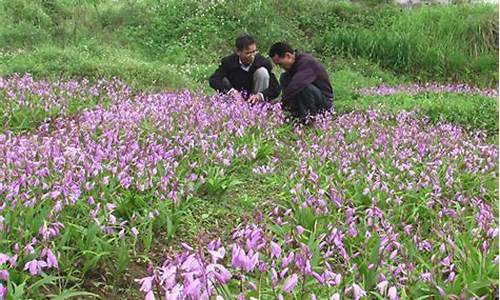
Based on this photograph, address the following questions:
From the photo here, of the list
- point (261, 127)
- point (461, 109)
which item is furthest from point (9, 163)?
point (461, 109)

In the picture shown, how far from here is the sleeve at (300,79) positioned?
7629mm

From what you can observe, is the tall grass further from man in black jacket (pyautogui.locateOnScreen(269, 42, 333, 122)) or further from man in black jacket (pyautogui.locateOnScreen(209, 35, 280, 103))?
man in black jacket (pyautogui.locateOnScreen(269, 42, 333, 122))

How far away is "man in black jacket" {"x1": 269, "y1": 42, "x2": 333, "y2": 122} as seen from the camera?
25.1 feet

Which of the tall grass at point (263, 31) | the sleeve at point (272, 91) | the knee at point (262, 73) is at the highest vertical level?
the knee at point (262, 73)

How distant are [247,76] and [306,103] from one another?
4.76ft

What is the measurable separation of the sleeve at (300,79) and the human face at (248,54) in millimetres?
779

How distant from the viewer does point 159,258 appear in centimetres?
392

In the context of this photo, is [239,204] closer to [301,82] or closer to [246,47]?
[301,82]

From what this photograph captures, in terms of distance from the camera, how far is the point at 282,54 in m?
7.64

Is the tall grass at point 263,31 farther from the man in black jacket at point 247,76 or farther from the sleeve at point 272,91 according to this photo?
the sleeve at point 272,91

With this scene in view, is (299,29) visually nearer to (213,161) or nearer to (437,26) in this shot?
(437,26)

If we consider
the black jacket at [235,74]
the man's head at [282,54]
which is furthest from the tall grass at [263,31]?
the man's head at [282,54]

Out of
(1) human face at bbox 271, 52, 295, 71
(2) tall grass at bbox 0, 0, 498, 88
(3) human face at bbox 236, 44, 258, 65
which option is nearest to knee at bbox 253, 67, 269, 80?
(3) human face at bbox 236, 44, 258, 65

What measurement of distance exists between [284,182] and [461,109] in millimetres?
4701
